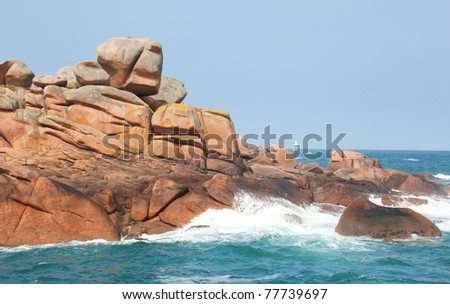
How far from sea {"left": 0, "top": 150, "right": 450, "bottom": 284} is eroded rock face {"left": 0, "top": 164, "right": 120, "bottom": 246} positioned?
0.71 meters

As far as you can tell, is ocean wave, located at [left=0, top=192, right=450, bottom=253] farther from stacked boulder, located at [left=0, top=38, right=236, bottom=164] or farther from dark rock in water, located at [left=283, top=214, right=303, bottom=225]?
stacked boulder, located at [left=0, top=38, right=236, bottom=164]

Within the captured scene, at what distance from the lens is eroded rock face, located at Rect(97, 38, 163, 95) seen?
34594 mm

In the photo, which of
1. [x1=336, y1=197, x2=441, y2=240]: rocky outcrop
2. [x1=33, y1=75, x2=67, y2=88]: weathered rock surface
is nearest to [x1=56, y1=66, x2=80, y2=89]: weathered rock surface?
[x1=33, y1=75, x2=67, y2=88]: weathered rock surface

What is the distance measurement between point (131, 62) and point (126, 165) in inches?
292

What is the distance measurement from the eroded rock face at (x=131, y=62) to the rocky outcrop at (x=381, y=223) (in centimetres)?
1538

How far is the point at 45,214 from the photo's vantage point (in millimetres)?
24906

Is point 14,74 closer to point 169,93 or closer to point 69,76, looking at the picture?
point 69,76

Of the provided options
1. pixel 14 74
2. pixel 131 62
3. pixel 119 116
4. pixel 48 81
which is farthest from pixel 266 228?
pixel 14 74

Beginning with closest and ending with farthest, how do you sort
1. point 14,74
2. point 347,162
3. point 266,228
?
point 266,228
point 14,74
point 347,162

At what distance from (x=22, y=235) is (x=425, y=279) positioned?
16201 millimetres

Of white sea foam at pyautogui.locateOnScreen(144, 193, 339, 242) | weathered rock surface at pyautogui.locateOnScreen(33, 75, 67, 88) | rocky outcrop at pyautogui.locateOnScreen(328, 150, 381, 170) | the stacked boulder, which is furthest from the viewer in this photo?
rocky outcrop at pyautogui.locateOnScreen(328, 150, 381, 170)

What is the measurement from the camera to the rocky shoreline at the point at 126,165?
25125 mm
